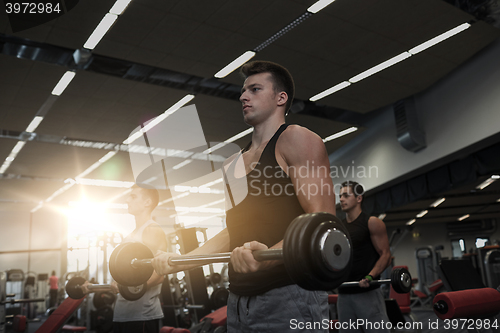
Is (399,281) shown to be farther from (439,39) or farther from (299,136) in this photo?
(439,39)

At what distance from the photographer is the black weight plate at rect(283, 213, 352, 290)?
2.57 feet

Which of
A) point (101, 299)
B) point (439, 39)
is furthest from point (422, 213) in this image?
point (101, 299)

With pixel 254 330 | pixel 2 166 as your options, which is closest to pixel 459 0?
pixel 254 330

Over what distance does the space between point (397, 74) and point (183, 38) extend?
329 cm

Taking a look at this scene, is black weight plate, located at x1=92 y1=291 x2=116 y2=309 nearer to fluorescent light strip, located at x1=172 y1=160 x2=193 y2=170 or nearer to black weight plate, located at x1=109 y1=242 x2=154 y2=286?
fluorescent light strip, located at x1=172 y1=160 x2=193 y2=170

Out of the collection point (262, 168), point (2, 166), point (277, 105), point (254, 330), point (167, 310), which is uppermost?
point (2, 166)

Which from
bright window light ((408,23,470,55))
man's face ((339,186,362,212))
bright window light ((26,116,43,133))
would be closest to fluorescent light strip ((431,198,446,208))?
bright window light ((408,23,470,55))

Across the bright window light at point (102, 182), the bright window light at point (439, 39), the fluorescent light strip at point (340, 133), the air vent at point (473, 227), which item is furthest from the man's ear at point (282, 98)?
the air vent at point (473, 227)

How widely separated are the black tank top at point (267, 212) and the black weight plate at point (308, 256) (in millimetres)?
208

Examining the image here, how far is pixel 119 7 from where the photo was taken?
4.10 metres

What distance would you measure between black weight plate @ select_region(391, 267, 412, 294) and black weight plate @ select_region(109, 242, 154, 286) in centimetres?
165

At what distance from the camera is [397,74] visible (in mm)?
5930

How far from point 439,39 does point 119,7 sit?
3951 mm

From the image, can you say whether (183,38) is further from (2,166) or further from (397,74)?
(2,166)
